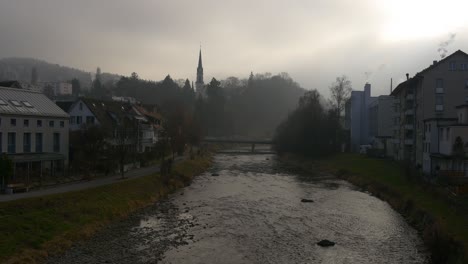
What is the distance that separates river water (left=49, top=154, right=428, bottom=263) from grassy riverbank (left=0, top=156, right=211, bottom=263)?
1071 mm

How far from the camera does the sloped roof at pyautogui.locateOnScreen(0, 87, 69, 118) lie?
134ft

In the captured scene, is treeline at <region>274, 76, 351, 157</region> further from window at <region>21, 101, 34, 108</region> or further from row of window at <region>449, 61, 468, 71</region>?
window at <region>21, 101, 34, 108</region>

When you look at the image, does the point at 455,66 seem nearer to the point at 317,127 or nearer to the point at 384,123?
the point at 384,123

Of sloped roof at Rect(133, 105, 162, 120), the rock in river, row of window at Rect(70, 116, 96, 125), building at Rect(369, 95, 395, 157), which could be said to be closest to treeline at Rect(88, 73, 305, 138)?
sloped roof at Rect(133, 105, 162, 120)

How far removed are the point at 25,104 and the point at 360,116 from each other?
72.5m

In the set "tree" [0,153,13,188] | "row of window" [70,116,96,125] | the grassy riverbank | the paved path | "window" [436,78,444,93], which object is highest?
"window" [436,78,444,93]

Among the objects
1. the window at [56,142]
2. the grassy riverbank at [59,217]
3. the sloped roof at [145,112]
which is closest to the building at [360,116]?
the sloped roof at [145,112]

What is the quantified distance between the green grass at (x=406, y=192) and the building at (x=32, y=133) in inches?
1258

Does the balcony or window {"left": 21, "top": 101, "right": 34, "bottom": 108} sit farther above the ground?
window {"left": 21, "top": 101, "right": 34, "bottom": 108}

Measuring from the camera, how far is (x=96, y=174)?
1825 inches

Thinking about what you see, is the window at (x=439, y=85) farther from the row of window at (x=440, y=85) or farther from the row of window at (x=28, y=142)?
the row of window at (x=28, y=142)

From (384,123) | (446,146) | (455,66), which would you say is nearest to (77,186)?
(446,146)

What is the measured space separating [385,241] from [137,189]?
2344 cm

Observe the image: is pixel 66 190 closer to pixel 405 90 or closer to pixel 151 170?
pixel 151 170
